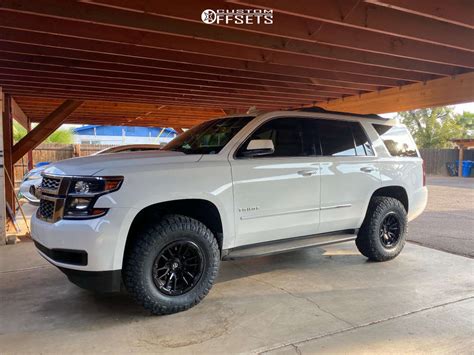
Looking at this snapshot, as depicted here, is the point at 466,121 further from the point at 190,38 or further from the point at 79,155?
the point at 190,38

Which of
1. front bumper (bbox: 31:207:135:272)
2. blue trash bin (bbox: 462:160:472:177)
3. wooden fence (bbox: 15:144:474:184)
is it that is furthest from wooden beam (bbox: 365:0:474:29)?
blue trash bin (bbox: 462:160:472:177)

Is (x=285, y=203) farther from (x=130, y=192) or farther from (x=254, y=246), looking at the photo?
(x=130, y=192)

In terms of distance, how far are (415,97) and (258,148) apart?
523 centimetres

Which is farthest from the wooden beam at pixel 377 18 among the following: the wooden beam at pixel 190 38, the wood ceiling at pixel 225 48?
the wooden beam at pixel 190 38

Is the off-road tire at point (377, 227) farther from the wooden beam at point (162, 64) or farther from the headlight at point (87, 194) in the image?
the headlight at point (87, 194)

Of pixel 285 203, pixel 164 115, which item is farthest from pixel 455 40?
pixel 164 115

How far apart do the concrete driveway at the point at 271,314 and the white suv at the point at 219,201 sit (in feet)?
1.16

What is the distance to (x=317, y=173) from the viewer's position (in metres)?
4.40

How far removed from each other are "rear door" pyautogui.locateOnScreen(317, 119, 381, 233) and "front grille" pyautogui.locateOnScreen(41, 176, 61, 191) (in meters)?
2.86

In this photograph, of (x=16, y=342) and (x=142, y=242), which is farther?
(x=142, y=242)

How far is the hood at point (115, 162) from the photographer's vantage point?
3.28 m

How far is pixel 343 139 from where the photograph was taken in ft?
16.0

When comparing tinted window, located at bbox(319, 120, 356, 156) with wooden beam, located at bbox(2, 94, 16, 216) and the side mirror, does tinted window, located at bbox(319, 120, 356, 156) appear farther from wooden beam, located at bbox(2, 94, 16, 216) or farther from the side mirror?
wooden beam, located at bbox(2, 94, 16, 216)

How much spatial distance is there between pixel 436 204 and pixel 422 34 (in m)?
8.02
